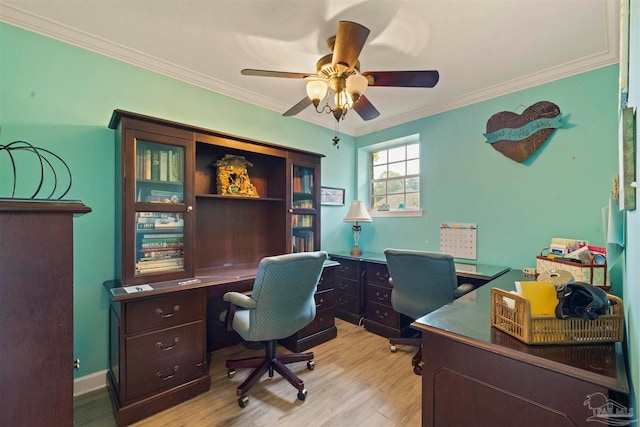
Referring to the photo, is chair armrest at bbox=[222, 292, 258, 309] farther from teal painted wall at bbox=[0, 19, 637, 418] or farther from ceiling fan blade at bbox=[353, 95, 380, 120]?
ceiling fan blade at bbox=[353, 95, 380, 120]

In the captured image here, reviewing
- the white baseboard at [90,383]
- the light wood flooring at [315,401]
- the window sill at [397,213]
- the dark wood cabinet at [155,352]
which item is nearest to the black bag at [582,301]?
the light wood flooring at [315,401]

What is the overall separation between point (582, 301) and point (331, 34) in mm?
1987

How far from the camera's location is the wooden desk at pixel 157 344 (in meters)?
1.60

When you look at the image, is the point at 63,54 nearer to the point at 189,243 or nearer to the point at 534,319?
the point at 189,243

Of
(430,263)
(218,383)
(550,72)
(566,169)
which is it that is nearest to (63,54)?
(218,383)

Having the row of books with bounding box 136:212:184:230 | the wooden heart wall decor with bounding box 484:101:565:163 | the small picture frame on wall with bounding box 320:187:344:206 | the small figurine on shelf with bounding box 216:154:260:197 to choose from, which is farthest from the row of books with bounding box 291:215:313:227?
the wooden heart wall decor with bounding box 484:101:565:163

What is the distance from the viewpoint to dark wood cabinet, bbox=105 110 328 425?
5.44 feet

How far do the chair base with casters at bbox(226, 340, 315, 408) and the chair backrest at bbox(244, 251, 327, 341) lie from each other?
0.32 metres

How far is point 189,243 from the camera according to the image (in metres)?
2.02

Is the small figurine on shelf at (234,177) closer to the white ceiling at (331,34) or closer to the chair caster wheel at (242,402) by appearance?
the white ceiling at (331,34)

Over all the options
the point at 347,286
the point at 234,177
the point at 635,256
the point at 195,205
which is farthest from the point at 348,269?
the point at 635,256

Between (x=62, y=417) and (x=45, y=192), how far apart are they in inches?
64.7

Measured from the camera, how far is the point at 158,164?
1938 mm

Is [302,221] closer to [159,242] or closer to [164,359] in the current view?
[159,242]
